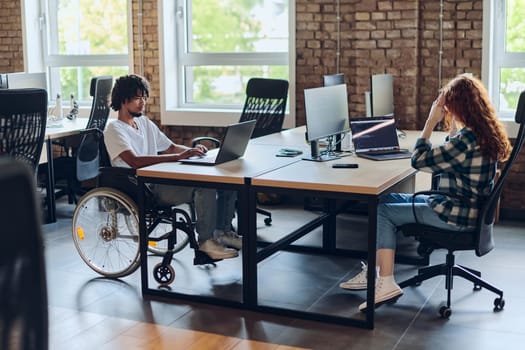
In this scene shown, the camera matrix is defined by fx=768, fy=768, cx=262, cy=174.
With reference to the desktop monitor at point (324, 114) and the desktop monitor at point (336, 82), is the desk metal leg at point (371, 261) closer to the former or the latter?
the desktop monitor at point (324, 114)

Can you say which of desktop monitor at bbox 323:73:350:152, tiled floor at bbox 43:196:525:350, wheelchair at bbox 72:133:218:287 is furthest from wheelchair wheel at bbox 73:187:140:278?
desktop monitor at bbox 323:73:350:152

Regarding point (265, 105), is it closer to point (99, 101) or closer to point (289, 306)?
point (99, 101)

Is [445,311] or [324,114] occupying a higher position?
[324,114]

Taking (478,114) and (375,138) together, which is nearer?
(478,114)

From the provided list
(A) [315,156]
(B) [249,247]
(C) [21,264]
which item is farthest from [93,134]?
(C) [21,264]

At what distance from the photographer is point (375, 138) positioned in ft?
15.0

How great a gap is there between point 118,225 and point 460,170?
1919 millimetres

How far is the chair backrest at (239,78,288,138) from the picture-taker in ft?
19.8

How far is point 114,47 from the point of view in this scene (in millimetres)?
7535

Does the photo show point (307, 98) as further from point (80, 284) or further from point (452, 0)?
point (452, 0)

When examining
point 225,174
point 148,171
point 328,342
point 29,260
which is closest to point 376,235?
point 328,342

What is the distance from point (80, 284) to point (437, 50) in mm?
3354

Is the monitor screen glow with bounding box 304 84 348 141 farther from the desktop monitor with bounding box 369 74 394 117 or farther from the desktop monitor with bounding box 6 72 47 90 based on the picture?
the desktop monitor with bounding box 6 72 47 90

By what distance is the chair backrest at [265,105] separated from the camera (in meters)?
6.04
